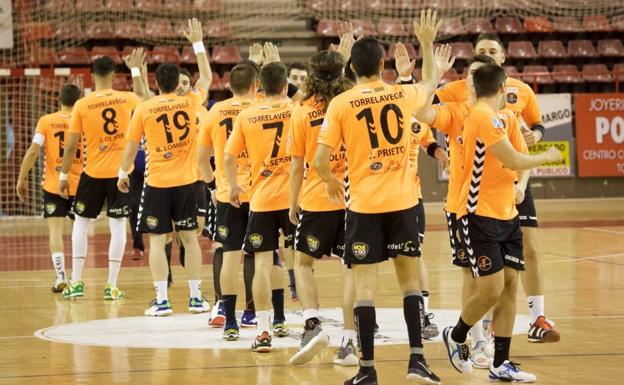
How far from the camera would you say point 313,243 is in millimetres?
8047

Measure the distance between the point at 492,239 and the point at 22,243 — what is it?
12126mm

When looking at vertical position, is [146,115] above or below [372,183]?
above

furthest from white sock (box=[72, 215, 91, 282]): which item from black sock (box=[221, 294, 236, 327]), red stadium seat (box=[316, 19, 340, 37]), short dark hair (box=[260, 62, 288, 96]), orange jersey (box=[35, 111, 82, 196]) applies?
red stadium seat (box=[316, 19, 340, 37])

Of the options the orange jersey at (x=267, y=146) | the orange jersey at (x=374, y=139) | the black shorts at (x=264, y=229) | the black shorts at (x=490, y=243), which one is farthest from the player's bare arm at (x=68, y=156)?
the black shorts at (x=490, y=243)

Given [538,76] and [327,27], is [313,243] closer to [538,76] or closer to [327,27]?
[538,76]

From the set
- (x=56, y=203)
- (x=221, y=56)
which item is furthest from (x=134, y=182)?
(x=221, y=56)

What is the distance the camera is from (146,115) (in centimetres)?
1052

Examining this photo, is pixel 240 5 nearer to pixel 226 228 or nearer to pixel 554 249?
pixel 554 249

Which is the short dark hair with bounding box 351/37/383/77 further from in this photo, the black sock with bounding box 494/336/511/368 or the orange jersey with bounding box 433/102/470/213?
the black sock with bounding box 494/336/511/368

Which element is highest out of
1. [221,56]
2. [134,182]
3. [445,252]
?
[221,56]

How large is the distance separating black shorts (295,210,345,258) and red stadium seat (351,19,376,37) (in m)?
16.5

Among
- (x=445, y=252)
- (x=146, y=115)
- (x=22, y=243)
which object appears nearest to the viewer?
(x=146, y=115)

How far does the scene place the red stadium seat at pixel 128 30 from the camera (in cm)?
2303

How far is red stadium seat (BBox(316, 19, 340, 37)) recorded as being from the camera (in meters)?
24.4
